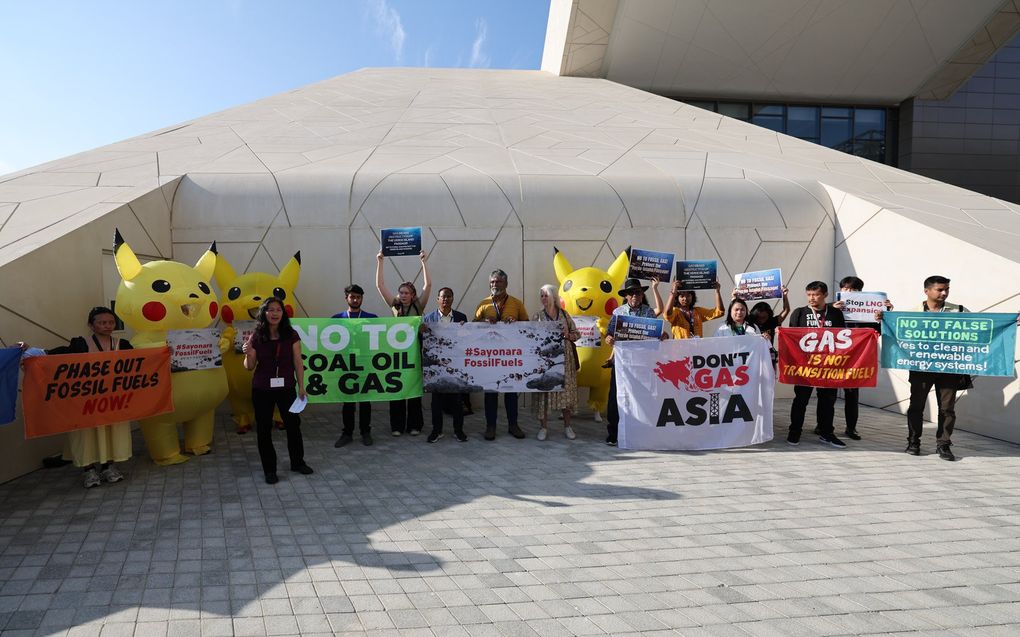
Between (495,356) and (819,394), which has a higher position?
(495,356)

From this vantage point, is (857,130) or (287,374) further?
(857,130)

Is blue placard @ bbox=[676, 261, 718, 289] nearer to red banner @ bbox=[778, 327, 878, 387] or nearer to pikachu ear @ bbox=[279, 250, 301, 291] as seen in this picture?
red banner @ bbox=[778, 327, 878, 387]

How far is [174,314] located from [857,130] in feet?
64.4

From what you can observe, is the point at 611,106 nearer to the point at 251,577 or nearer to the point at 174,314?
the point at 174,314

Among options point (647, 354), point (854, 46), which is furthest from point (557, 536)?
point (854, 46)

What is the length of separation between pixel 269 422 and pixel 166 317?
157 cm

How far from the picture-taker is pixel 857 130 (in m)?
17.7

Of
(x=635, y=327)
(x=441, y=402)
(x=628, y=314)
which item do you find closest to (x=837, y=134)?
(x=628, y=314)

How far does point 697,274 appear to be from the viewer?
676 cm

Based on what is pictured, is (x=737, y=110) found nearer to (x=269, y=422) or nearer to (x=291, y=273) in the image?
→ (x=291, y=273)

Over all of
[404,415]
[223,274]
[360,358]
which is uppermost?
[223,274]

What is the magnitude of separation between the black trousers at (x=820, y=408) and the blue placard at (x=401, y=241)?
4.76 metres

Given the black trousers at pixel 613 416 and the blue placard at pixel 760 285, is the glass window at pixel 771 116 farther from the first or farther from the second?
the black trousers at pixel 613 416

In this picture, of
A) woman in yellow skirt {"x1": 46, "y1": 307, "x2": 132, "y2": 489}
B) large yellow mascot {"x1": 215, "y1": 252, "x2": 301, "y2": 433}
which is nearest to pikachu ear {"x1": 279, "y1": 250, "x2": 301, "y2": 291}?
large yellow mascot {"x1": 215, "y1": 252, "x2": 301, "y2": 433}
